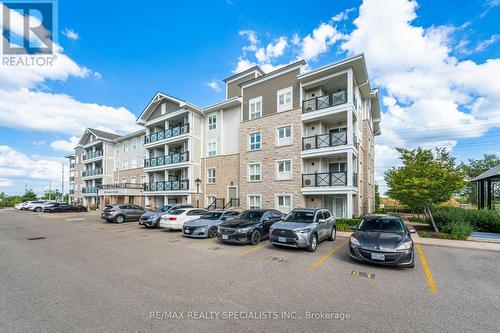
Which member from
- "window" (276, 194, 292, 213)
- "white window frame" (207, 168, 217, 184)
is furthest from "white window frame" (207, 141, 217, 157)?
"window" (276, 194, 292, 213)

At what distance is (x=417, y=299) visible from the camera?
16.1ft

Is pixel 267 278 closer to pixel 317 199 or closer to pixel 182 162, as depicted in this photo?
pixel 317 199

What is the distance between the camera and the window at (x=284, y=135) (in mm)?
18927

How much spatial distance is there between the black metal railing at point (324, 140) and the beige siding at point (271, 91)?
3.13 meters

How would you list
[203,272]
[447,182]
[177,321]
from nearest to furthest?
1. [177,321]
2. [203,272]
3. [447,182]

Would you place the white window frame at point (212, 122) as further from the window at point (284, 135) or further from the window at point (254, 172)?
the window at point (284, 135)

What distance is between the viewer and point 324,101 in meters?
17.5

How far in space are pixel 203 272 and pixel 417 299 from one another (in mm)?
5169

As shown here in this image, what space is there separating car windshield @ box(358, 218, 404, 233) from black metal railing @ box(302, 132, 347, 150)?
8.96 metres

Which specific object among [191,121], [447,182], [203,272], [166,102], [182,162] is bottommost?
[203,272]

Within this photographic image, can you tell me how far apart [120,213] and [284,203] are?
14.1 m

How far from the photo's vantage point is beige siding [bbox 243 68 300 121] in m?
19.0

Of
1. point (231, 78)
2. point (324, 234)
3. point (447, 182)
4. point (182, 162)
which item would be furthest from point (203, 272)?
point (231, 78)

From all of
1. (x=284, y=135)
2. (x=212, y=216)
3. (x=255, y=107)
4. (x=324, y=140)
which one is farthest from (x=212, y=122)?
(x=212, y=216)
